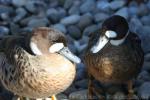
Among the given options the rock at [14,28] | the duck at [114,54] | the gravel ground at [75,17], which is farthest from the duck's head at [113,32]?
the rock at [14,28]

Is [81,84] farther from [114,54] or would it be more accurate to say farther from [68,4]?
[68,4]

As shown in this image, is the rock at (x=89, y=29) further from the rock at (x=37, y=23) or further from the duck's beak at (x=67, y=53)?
the duck's beak at (x=67, y=53)

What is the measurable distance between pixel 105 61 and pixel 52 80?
1.45 ft

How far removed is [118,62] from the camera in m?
3.58

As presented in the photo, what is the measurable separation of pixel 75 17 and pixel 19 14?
1.88 feet

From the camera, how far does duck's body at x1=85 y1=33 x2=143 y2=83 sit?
11.7 ft

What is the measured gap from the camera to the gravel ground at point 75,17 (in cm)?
444

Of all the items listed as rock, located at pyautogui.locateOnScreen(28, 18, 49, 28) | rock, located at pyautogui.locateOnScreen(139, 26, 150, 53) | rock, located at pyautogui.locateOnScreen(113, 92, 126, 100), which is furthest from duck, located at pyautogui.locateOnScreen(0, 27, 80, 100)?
rock, located at pyautogui.locateOnScreen(28, 18, 49, 28)

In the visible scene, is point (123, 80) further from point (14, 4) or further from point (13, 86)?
point (14, 4)

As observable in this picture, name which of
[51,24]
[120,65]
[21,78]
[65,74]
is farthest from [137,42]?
[51,24]

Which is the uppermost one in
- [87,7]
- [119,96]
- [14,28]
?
[87,7]

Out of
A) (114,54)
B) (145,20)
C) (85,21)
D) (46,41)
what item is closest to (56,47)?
(46,41)

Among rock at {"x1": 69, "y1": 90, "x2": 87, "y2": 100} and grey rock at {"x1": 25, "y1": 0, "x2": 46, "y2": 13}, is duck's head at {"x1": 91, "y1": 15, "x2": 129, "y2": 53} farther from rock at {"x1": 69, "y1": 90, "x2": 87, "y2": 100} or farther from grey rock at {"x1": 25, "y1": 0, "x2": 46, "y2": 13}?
grey rock at {"x1": 25, "y1": 0, "x2": 46, "y2": 13}

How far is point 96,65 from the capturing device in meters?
3.64
